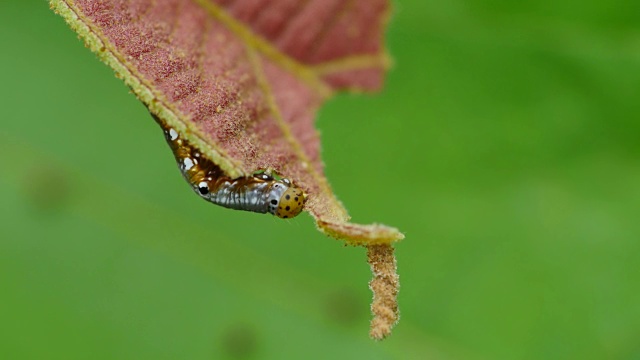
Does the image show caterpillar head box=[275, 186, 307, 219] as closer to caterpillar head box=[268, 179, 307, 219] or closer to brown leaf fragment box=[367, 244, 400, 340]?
caterpillar head box=[268, 179, 307, 219]

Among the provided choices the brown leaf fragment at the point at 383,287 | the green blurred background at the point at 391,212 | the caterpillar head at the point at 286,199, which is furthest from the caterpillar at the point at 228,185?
the green blurred background at the point at 391,212

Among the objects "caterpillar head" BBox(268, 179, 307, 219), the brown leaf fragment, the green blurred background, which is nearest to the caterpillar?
"caterpillar head" BBox(268, 179, 307, 219)

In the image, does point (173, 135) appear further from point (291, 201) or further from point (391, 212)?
point (391, 212)

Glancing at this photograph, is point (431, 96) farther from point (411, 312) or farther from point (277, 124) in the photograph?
point (277, 124)

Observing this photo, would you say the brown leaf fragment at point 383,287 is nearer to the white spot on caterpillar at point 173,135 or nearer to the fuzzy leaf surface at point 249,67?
the fuzzy leaf surface at point 249,67

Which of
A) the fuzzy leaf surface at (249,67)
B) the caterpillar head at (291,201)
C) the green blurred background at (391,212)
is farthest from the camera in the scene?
the green blurred background at (391,212)

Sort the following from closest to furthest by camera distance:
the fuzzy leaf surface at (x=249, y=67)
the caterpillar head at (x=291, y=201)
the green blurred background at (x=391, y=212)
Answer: the fuzzy leaf surface at (x=249, y=67), the caterpillar head at (x=291, y=201), the green blurred background at (x=391, y=212)
